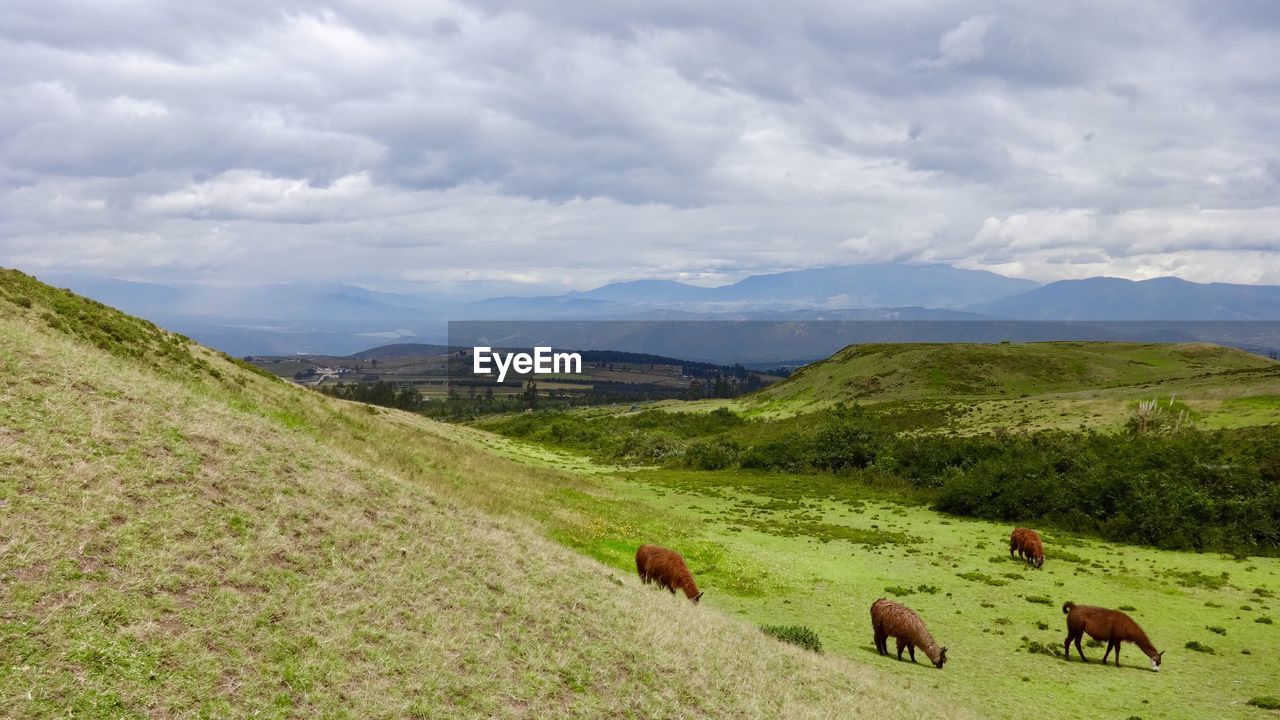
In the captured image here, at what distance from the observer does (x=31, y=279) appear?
34844 mm

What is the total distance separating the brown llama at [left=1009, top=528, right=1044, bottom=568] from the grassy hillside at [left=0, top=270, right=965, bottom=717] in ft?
70.8

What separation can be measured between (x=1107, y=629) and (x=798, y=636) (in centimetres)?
996

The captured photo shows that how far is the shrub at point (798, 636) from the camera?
1931 centimetres

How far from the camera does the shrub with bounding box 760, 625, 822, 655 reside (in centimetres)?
1931

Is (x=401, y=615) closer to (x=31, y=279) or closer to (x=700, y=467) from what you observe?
(x=31, y=279)

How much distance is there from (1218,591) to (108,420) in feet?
142

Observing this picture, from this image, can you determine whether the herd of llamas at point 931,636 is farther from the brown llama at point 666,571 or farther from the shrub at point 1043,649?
the shrub at point 1043,649

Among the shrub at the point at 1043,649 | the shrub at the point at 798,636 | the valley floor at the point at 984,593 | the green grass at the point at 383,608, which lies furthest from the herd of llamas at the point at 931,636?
the shrub at the point at 798,636

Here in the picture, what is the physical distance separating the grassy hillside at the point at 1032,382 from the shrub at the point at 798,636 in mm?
57326

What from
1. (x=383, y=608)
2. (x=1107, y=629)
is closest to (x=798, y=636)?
(x=1107, y=629)

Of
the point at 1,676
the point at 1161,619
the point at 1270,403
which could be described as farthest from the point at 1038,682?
the point at 1270,403

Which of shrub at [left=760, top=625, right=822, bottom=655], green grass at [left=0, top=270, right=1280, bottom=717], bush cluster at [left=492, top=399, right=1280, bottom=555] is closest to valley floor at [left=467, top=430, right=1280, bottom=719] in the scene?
green grass at [left=0, top=270, right=1280, bottom=717]

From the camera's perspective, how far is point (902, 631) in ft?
66.2

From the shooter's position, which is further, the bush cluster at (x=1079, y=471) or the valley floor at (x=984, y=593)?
the bush cluster at (x=1079, y=471)
